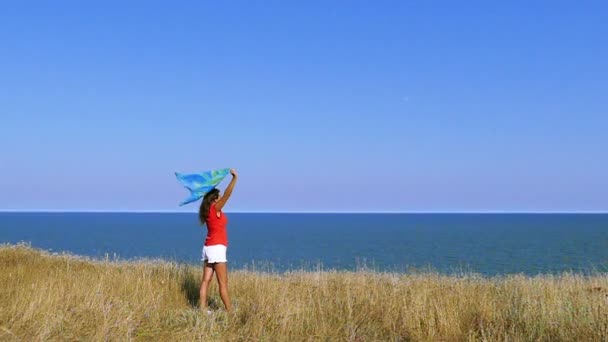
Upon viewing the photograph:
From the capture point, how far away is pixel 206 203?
8.15 metres

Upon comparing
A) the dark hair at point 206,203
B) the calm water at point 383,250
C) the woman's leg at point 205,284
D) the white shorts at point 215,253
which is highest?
the dark hair at point 206,203

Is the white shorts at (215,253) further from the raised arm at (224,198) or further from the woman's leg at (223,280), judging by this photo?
the raised arm at (224,198)

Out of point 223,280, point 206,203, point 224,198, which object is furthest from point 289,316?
point 206,203

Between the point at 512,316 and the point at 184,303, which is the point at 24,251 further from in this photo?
the point at 512,316

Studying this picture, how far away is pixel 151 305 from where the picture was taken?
26.5ft

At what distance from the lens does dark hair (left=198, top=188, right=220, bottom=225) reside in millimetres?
8070

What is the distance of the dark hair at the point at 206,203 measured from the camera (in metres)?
8.07

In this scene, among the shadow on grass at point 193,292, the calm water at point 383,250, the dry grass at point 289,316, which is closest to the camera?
the dry grass at point 289,316

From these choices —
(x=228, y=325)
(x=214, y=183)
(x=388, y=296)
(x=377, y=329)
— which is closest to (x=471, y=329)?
(x=377, y=329)

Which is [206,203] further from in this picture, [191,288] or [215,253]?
[191,288]

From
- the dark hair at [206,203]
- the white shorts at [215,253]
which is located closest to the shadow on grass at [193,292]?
the white shorts at [215,253]

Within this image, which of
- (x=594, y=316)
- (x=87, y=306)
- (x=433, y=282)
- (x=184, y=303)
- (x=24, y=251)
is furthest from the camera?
(x=24, y=251)

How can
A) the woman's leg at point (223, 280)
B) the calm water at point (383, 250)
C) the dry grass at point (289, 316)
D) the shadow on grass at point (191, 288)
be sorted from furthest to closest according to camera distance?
1. the calm water at point (383, 250)
2. the shadow on grass at point (191, 288)
3. the woman's leg at point (223, 280)
4. the dry grass at point (289, 316)

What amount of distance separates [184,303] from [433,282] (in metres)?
5.95
